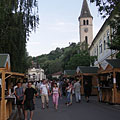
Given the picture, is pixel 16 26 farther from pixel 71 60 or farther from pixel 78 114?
pixel 71 60

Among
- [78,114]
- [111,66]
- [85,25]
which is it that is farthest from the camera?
[85,25]

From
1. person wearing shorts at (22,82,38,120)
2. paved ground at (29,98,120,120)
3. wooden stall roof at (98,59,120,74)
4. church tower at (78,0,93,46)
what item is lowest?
paved ground at (29,98,120,120)

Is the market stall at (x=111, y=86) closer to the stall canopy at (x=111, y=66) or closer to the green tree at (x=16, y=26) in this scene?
the stall canopy at (x=111, y=66)

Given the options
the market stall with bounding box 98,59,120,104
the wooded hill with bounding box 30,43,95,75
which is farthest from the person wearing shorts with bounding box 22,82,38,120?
the wooded hill with bounding box 30,43,95,75

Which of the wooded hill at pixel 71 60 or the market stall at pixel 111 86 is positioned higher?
the wooded hill at pixel 71 60

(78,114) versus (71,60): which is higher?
(71,60)

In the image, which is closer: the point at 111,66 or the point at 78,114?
the point at 78,114

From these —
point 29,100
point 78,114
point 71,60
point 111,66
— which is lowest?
point 78,114

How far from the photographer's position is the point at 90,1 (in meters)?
15.5

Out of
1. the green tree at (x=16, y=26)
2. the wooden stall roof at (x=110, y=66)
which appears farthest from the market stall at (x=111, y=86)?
the green tree at (x=16, y=26)

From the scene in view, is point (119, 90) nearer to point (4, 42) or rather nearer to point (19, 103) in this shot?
point (19, 103)

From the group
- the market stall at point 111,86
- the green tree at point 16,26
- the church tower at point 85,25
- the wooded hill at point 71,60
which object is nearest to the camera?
the market stall at point 111,86

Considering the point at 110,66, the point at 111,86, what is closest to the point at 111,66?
the point at 110,66

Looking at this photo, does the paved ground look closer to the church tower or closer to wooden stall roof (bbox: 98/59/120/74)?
wooden stall roof (bbox: 98/59/120/74)
